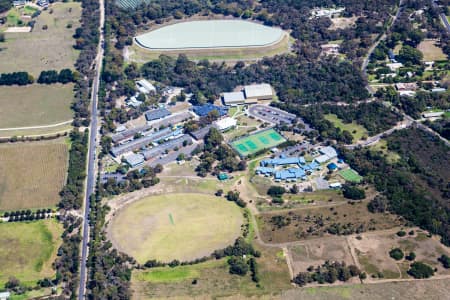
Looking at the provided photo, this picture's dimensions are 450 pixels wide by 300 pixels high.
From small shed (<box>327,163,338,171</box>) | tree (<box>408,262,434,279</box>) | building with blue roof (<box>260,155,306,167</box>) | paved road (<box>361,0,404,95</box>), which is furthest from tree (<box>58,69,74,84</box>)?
tree (<box>408,262,434,279</box>)

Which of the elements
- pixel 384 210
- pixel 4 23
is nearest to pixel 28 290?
pixel 384 210

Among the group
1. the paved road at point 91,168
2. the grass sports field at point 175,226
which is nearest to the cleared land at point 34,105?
the paved road at point 91,168

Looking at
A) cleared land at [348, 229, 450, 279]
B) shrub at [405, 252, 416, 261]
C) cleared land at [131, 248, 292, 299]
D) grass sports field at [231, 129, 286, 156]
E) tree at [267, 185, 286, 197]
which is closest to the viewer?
cleared land at [131, 248, 292, 299]

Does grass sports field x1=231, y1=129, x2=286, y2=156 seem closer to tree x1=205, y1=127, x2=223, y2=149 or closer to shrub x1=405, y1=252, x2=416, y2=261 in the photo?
tree x1=205, y1=127, x2=223, y2=149

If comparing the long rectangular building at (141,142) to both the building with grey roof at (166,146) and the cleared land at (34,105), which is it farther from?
the cleared land at (34,105)

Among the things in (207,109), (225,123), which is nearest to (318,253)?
(225,123)
